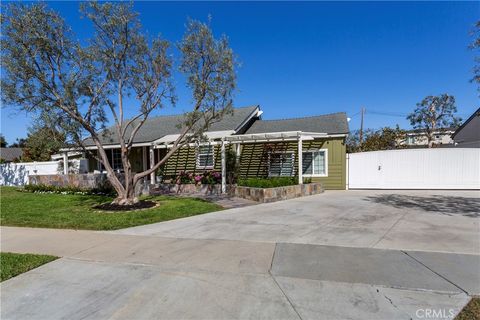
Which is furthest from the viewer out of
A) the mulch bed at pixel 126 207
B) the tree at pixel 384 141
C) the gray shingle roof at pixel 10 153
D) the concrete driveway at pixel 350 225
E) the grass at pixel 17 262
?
the gray shingle roof at pixel 10 153

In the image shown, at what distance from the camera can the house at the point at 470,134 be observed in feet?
72.7

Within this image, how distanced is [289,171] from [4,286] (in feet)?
46.8

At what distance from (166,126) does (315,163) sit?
417 inches

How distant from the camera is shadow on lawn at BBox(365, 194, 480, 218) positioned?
906cm

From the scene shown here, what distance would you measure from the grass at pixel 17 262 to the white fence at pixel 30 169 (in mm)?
16248

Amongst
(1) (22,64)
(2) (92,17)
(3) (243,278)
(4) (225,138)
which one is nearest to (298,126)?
(4) (225,138)

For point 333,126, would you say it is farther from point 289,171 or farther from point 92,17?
point 92,17

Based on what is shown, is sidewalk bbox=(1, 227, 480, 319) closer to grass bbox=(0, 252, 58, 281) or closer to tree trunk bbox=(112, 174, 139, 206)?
grass bbox=(0, 252, 58, 281)

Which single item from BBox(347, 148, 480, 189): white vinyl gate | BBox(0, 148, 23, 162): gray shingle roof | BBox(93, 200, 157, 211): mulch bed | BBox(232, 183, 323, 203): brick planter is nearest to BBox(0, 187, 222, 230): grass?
BBox(93, 200, 157, 211): mulch bed

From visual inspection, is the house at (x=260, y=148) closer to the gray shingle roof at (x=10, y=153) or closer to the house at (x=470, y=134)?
the house at (x=470, y=134)

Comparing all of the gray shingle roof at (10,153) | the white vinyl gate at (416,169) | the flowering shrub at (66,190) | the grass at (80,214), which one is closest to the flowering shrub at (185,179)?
the flowering shrub at (66,190)

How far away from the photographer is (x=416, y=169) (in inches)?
614

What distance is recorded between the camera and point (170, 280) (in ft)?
13.7

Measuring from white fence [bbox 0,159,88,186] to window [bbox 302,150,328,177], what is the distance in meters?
15.3
